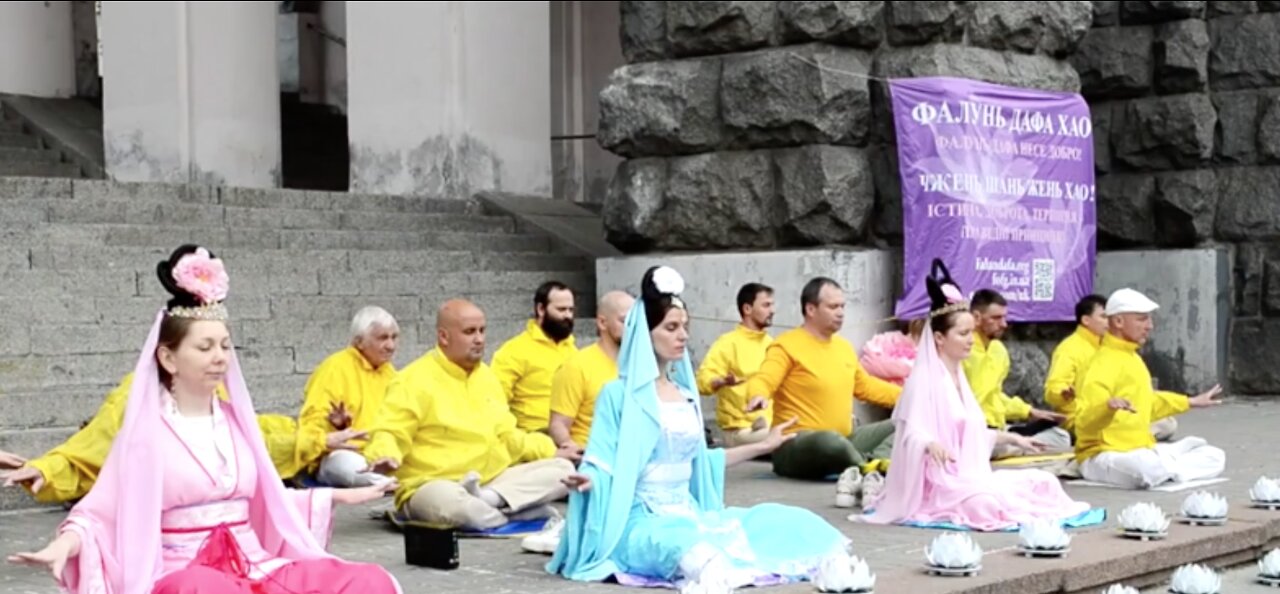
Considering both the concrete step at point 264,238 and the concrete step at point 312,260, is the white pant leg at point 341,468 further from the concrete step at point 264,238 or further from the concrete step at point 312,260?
the concrete step at point 264,238

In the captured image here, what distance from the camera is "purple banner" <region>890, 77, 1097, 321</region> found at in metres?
12.7

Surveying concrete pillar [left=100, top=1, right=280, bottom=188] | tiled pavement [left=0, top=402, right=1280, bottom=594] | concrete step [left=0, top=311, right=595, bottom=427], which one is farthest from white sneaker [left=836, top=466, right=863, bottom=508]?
concrete pillar [left=100, top=1, right=280, bottom=188]

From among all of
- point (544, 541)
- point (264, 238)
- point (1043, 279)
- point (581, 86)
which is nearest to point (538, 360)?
point (544, 541)

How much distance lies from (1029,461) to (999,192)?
2.87m

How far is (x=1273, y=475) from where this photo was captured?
1004 cm

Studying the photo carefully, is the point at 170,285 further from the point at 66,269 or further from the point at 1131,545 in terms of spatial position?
the point at 66,269

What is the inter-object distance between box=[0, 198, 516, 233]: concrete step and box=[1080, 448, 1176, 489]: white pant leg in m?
6.10

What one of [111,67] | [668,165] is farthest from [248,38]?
[668,165]

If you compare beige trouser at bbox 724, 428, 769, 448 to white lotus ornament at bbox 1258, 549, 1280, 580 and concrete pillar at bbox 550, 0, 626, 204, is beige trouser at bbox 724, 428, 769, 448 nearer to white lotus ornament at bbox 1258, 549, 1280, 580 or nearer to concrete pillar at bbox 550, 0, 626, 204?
white lotus ornament at bbox 1258, 549, 1280, 580

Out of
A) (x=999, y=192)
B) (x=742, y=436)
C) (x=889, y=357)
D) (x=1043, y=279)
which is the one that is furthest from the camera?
(x=1043, y=279)

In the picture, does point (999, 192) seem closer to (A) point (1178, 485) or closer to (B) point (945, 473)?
(A) point (1178, 485)

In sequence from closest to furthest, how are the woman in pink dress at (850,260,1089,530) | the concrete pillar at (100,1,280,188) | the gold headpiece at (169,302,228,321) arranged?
1. the gold headpiece at (169,302,228,321)
2. the woman in pink dress at (850,260,1089,530)
3. the concrete pillar at (100,1,280,188)

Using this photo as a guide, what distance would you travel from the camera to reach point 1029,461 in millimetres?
10961

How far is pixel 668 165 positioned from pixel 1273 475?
5.09 metres
